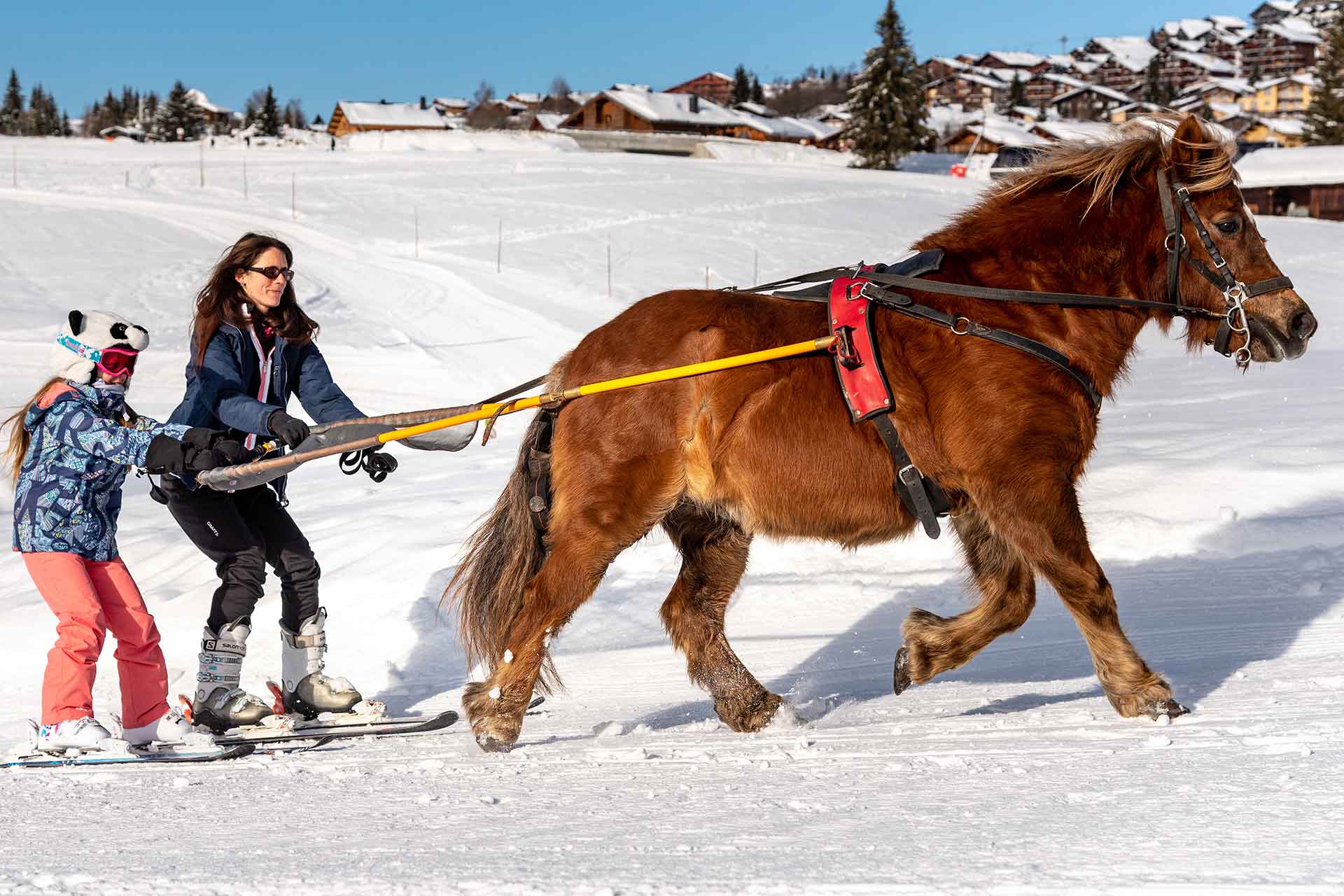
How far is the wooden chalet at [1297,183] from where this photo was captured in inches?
1714

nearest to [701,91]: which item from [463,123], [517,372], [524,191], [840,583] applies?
[463,123]

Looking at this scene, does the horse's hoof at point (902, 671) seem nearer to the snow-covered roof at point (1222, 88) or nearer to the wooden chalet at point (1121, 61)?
the snow-covered roof at point (1222, 88)

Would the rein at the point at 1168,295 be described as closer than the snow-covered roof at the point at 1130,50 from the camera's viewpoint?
Yes

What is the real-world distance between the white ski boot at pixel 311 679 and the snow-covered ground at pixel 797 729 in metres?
0.37

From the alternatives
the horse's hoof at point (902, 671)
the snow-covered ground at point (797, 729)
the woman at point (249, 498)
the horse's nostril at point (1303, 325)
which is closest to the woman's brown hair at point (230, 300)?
the woman at point (249, 498)

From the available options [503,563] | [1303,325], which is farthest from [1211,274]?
[503,563]

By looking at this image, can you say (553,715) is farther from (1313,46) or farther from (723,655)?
(1313,46)

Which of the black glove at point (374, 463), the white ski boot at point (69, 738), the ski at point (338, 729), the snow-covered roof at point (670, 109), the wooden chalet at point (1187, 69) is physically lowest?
the ski at point (338, 729)

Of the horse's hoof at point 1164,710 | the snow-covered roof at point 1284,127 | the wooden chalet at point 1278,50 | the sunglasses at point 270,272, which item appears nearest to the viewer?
the horse's hoof at point 1164,710

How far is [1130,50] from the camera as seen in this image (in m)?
122

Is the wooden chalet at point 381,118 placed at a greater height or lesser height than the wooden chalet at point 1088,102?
lesser

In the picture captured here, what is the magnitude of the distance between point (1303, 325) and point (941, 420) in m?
1.41

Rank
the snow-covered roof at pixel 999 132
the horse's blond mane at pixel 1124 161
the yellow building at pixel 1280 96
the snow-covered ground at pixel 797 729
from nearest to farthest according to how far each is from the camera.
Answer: the snow-covered ground at pixel 797 729
the horse's blond mane at pixel 1124 161
the snow-covered roof at pixel 999 132
the yellow building at pixel 1280 96

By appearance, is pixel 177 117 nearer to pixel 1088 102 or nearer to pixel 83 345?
pixel 1088 102
